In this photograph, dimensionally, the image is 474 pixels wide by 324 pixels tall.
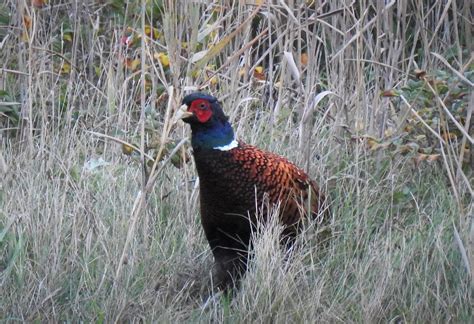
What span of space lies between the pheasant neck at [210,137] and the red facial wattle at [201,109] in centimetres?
4

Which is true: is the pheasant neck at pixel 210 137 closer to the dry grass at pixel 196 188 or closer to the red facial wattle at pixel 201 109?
the red facial wattle at pixel 201 109

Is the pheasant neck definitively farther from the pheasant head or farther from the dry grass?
the dry grass

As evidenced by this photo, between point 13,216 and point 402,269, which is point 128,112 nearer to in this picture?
point 13,216

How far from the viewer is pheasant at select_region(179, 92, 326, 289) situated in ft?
13.9

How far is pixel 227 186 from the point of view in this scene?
13.9 ft

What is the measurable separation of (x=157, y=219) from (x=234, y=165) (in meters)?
0.51

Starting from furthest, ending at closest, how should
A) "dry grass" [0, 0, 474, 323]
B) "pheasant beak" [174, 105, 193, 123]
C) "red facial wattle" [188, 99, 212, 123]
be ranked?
"red facial wattle" [188, 99, 212, 123]
"pheasant beak" [174, 105, 193, 123]
"dry grass" [0, 0, 474, 323]

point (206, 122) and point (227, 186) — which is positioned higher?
point (206, 122)

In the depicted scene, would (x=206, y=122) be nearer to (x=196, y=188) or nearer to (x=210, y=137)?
(x=210, y=137)

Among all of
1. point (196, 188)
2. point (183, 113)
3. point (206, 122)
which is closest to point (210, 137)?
point (206, 122)

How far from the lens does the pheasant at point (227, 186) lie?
4227 millimetres

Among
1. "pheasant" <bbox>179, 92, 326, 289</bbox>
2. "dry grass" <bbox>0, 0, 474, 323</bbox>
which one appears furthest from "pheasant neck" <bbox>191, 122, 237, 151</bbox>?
"dry grass" <bbox>0, 0, 474, 323</bbox>

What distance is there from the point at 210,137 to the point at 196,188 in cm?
46

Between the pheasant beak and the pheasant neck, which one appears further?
the pheasant neck
